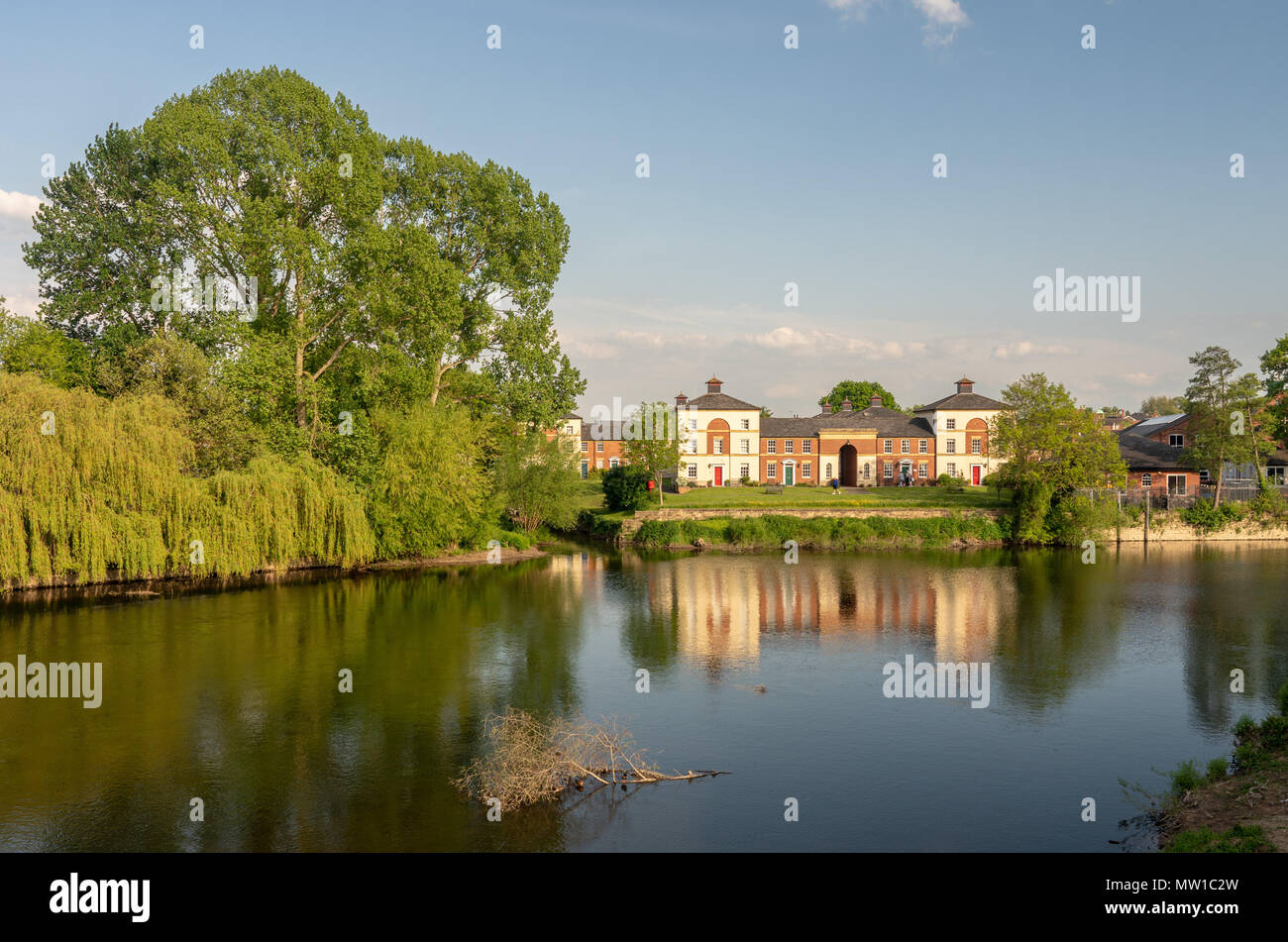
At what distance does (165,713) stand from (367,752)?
5671mm

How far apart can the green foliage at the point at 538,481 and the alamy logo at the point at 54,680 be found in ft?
96.0

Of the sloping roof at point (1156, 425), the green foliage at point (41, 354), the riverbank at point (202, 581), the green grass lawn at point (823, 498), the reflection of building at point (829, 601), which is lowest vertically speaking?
the reflection of building at point (829, 601)

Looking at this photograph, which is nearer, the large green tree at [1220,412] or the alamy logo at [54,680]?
the alamy logo at [54,680]

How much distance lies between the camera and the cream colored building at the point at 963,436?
7388 centimetres

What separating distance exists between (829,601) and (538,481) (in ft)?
76.1

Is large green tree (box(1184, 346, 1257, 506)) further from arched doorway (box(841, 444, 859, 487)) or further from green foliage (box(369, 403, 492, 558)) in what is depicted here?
green foliage (box(369, 403, 492, 558))

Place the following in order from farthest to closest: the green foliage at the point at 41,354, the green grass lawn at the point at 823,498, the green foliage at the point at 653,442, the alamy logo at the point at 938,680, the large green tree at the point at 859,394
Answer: the large green tree at the point at 859,394 → the green foliage at the point at 653,442 → the green grass lawn at the point at 823,498 → the green foliage at the point at 41,354 → the alamy logo at the point at 938,680

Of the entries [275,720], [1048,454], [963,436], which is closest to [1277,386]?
[1048,454]

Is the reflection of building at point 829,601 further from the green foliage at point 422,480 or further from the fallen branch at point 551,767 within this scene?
the green foliage at point 422,480

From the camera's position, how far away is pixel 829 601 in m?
32.5

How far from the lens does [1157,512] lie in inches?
2069
